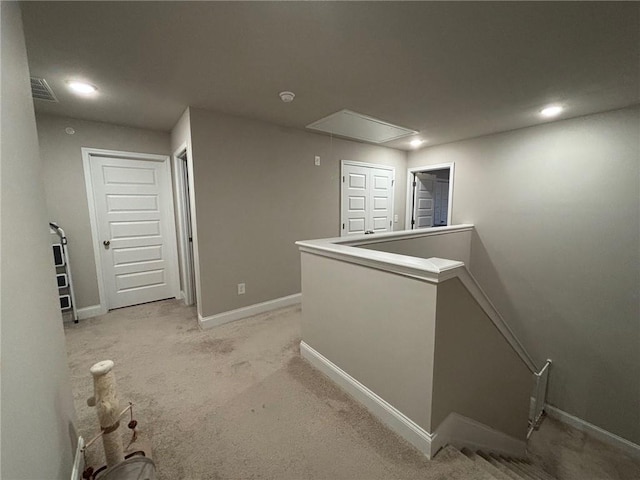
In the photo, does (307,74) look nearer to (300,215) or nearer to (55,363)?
(300,215)

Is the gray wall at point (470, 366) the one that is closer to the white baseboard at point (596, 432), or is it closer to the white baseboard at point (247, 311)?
the white baseboard at point (596, 432)

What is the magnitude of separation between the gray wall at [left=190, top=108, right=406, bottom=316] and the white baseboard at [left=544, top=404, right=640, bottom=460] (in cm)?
364

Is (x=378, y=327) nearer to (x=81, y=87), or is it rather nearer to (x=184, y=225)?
(x=184, y=225)

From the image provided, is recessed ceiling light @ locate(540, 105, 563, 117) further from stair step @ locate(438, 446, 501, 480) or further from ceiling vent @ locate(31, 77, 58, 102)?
ceiling vent @ locate(31, 77, 58, 102)

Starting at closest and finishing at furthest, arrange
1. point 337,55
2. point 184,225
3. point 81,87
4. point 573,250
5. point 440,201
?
point 337,55
point 81,87
point 573,250
point 184,225
point 440,201

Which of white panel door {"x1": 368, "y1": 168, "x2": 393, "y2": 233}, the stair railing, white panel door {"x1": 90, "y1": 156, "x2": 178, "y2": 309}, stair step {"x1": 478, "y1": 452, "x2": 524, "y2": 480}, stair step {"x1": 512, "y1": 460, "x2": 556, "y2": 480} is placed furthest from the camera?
white panel door {"x1": 368, "y1": 168, "x2": 393, "y2": 233}

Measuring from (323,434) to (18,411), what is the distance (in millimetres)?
1382

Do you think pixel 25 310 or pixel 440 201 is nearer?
pixel 25 310

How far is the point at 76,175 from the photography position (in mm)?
3084

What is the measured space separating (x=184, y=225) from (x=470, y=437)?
3642 millimetres

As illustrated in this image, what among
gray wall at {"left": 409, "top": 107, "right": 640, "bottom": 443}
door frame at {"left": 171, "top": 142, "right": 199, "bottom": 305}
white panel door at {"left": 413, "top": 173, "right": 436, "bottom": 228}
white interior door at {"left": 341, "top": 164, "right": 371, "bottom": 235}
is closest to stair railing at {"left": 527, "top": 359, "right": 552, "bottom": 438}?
gray wall at {"left": 409, "top": 107, "right": 640, "bottom": 443}

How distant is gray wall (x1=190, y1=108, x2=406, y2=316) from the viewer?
283 cm

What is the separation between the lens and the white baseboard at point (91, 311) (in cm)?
320

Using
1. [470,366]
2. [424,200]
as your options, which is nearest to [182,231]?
[470,366]
